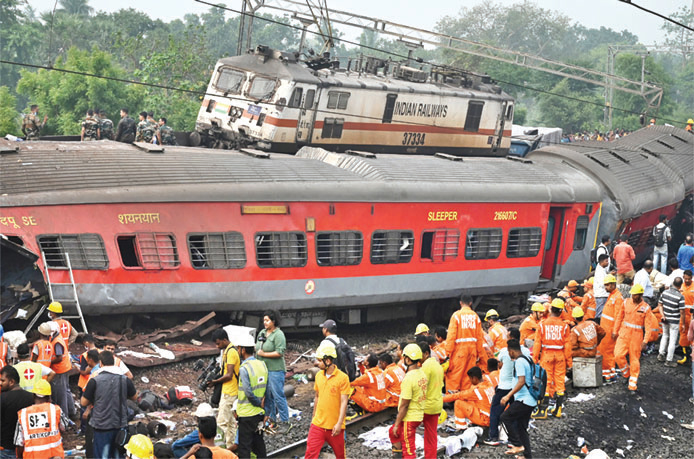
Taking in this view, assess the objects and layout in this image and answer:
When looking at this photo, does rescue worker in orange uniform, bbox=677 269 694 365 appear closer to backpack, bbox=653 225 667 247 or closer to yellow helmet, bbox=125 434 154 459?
backpack, bbox=653 225 667 247

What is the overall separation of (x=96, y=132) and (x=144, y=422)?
8.94 metres

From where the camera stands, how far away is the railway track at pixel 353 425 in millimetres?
11008

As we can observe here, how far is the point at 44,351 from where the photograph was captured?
1086cm

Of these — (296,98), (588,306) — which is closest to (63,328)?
(588,306)

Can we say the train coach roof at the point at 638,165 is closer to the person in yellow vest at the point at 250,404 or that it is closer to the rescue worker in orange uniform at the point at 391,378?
the rescue worker in orange uniform at the point at 391,378

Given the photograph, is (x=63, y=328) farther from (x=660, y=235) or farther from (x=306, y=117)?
(x=660, y=235)

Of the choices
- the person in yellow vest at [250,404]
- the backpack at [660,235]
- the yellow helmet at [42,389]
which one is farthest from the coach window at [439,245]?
the yellow helmet at [42,389]

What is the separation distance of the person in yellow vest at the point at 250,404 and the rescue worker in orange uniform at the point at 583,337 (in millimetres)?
6301

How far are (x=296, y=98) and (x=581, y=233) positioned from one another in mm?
7498

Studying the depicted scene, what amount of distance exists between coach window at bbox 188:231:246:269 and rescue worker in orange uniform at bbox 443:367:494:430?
15.4 feet

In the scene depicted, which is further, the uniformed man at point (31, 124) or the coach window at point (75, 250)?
the uniformed man at point (31, 124)

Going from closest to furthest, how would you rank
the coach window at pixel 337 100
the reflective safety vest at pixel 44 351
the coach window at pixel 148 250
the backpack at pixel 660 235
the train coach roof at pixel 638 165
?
the reflective safety vest at pixel 44 351 < the coach window at pixel 148 250 < the coach window at pixel 337 100 < the backpack at pixel 660 235 < the train coach roof at pixel 638 165

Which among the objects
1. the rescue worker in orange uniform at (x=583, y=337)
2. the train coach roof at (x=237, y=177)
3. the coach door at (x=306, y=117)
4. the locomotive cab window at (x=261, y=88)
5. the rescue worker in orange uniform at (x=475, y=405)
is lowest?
the rescue worker in orange uniform at (x=475, y=405)

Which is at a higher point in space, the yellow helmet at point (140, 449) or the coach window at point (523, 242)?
the yellow helmet at point (140, 449)
